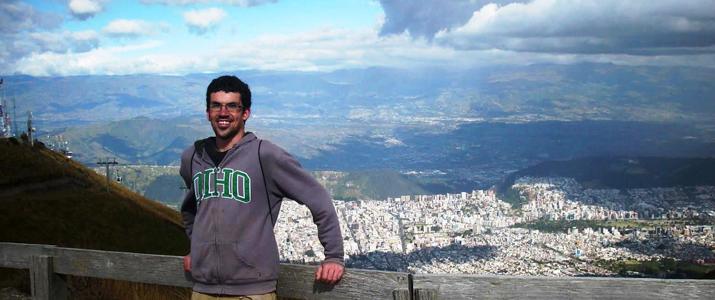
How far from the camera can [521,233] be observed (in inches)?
5571

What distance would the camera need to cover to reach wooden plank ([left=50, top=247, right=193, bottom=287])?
4.72m

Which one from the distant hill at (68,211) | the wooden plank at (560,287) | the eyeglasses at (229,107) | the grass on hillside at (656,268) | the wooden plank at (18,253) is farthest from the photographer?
the grass on hillside at (656,268)

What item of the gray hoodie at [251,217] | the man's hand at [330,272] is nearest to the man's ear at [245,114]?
the gray hoodie at [251,217]

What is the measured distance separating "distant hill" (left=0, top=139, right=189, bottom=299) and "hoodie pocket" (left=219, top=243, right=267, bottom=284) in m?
35.9

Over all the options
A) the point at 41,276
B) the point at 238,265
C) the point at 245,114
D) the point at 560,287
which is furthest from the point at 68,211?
the point at 560,287

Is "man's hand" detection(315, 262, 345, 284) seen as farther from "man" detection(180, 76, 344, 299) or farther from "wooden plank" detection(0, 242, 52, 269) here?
"wooden plank" detection(0, 242, 52, 269)

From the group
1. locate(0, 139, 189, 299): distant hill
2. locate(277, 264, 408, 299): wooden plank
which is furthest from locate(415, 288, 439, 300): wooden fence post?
locate(0, 139, 189, 299): distant hill

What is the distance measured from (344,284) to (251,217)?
69 cm

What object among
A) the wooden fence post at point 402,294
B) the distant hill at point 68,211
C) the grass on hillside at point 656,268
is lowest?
the grass on hillside at point 656,268

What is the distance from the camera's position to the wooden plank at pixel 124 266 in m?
4.72

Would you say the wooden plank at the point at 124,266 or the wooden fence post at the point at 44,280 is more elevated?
the wooden plank at the point at 124,266

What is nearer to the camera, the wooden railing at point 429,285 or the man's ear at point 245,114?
the wooden railing at point 429,285

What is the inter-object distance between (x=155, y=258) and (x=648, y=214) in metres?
156

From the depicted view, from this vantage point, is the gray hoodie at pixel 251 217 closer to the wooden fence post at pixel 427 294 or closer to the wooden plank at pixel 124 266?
the wooden fence post at pixel 427 294
